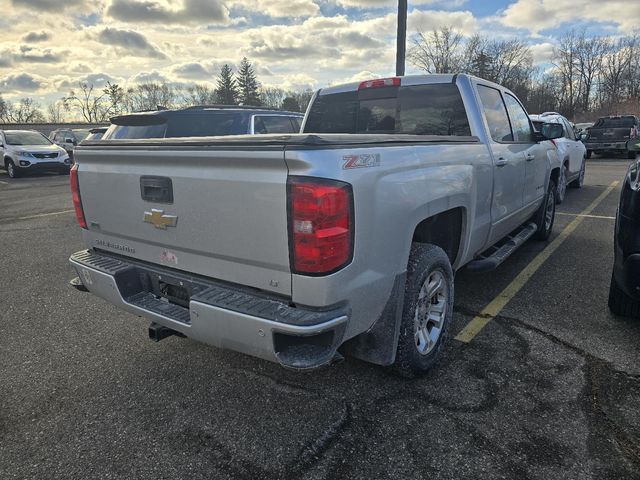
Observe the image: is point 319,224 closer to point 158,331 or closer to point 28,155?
point 158,331

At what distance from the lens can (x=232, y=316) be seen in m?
2.21

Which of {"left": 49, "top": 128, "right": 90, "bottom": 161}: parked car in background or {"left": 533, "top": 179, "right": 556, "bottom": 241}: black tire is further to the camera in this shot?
{"left": 49, "top": 128, "right": 90, "bottom": 161}: parked car in background

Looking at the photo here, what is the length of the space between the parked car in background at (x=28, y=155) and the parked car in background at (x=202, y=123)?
12.1 m

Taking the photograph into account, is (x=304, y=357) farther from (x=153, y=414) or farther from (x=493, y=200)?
(x=493, y=200)

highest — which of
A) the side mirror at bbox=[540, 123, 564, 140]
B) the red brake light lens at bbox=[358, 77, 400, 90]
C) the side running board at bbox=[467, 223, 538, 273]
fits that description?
the red brake light lens at bbox=[358, 77, 400, 90]

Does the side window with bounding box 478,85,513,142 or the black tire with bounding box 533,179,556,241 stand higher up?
the side window with bounding box 478,85,513,142

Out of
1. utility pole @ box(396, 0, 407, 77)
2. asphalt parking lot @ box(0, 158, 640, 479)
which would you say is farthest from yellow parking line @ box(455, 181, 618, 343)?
utility pole @ box(396, 0, 407, 77)

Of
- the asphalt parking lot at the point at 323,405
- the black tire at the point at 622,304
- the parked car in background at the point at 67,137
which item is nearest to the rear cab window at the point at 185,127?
the asphalt parking lot at the point at 323,405

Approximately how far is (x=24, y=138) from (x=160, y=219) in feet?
59.7

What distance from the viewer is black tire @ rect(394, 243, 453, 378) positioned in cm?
270

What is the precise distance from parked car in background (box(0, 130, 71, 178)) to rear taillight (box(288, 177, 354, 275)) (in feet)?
57.6

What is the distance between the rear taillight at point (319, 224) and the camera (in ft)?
6.75

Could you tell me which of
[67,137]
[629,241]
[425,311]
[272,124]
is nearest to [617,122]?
[272,124]

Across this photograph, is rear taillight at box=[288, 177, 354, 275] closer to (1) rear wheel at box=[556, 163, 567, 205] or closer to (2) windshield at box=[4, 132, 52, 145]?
(1) rear wheel at box=[556, 163, 567, 205]
